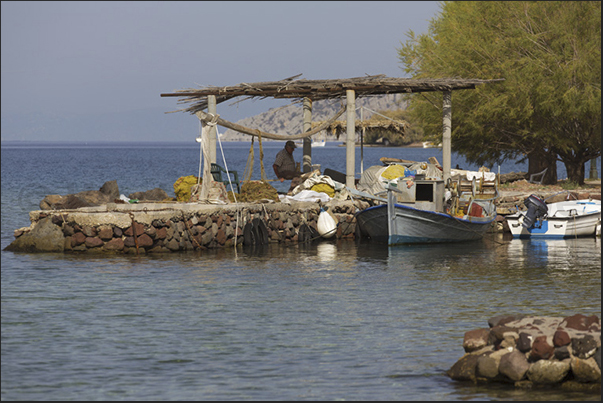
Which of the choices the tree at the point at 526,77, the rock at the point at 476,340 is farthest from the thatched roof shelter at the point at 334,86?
the rock at the point at 476,340

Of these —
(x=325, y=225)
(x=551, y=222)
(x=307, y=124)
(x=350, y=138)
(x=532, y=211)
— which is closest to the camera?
(x=325, y=225)

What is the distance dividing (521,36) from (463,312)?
22581 mm

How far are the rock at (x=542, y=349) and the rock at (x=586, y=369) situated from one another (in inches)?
10.4

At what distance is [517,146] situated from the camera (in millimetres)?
37750

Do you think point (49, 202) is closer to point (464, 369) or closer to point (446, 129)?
point (446, 129)

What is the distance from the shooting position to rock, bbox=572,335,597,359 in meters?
10.2

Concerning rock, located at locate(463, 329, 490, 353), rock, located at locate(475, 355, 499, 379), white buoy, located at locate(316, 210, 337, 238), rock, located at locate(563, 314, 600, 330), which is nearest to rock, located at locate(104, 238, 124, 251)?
white buoy, located at locate(316, 210, 337, 238)

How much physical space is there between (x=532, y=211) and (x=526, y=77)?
8.30 m

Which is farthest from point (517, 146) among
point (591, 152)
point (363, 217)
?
point (363, 217)

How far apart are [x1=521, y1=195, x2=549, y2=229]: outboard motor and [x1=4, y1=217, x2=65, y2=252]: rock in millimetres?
14109

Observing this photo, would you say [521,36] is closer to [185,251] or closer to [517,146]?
[517,146]

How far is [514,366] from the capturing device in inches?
404

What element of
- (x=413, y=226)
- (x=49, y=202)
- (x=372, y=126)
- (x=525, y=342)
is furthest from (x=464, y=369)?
(x=372, y=126)

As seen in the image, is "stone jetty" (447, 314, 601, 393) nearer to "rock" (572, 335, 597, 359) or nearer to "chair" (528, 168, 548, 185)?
"rock" (572, 335, 597, 359)
